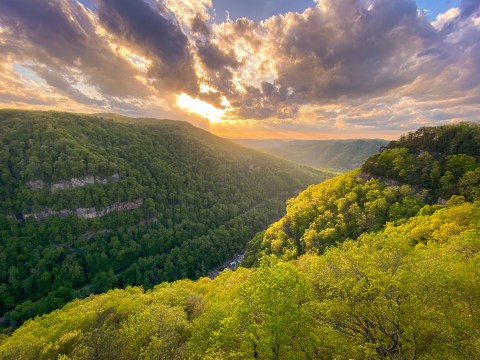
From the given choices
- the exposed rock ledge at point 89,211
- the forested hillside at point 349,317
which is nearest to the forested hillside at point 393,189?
the forested hillside at point 349,317

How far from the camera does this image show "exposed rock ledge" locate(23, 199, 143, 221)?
126 meters

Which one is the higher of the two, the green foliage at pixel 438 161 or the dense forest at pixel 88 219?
the green foliage at pixel 438 161

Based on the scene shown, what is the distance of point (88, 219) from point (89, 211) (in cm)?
488

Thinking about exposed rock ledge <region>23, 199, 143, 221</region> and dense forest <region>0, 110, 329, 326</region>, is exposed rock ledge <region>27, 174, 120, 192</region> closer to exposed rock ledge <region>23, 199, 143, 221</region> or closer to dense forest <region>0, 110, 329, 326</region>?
dense forest <region>0, 110, 329, 326</region>

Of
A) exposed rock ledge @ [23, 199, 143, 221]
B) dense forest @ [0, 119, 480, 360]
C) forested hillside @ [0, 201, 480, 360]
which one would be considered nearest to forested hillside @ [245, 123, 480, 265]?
dense forest @ [0, 119, 480, 360]

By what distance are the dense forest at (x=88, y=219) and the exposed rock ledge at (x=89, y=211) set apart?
19.0 inches

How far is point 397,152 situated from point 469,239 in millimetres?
58605

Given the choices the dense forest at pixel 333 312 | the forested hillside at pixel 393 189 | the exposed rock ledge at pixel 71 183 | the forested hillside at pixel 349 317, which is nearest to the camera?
the forested hillside at pixel 349 317

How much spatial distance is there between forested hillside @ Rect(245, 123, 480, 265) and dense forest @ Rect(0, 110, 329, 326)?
75103 millimetres

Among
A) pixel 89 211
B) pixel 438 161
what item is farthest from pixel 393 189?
pixel 89 211

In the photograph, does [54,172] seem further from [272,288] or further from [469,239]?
[469,239]

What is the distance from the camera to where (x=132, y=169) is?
6757 inches

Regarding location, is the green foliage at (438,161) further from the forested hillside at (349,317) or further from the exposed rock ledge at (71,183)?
the exposed rock ledge at (71,183)

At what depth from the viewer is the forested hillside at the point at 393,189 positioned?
6462 cm
